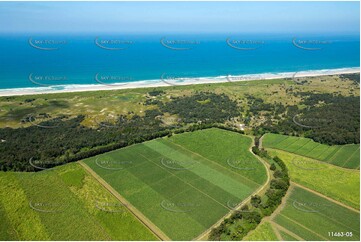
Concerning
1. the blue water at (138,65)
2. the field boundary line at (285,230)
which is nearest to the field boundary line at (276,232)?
the field boundary line at (285,230)

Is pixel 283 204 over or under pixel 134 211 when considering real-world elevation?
over

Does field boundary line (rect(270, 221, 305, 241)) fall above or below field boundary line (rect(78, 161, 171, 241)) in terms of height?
above

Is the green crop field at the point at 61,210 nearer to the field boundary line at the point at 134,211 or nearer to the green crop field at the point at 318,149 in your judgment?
the field boundary line at the point at 134,211

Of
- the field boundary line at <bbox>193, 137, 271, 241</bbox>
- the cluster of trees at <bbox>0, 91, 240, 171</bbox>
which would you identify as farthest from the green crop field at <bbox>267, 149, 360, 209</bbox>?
the cluster of trees at <bbox>0, 91, 240, 171</bbox>

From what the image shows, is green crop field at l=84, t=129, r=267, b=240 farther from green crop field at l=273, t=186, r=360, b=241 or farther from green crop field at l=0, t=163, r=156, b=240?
green crop field at l=273, t=186, r=360, b=241

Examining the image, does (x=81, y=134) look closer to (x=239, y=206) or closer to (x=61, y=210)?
(x=61, y=210)

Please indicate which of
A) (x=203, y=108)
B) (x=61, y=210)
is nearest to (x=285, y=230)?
(x=61, y=210)

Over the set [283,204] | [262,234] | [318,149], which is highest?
[318,149]
